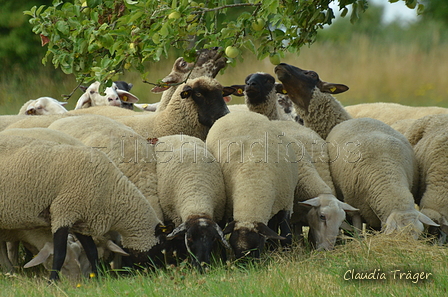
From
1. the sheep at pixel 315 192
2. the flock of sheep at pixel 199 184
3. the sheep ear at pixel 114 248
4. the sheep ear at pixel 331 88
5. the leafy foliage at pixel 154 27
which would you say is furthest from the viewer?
the sheep ear at pixel 331 88

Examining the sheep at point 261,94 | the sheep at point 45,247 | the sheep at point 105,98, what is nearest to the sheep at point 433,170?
the sheep at point 261,94

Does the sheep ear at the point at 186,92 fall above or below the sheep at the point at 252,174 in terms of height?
above

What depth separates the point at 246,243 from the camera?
16.2 feet

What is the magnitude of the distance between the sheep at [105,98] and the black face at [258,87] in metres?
2.25

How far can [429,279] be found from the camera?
13.8ft

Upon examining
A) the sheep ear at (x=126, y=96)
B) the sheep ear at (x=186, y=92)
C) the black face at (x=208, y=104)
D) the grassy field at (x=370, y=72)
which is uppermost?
the sheep ear at (x=186, y=92)

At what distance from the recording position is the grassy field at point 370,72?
17.4 metres

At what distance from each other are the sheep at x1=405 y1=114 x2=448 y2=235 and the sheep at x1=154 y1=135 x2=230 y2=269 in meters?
2.01

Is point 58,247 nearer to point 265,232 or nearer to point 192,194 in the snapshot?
point 192,194

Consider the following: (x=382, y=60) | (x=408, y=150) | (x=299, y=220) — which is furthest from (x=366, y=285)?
(x=382, y=60)

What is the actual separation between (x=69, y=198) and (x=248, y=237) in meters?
1.41

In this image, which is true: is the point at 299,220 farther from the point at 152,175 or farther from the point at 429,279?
the point at 429,279

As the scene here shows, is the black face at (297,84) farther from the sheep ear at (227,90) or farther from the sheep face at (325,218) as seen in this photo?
the sheep face at (325,218)

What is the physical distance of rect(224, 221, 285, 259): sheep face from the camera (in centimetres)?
493
